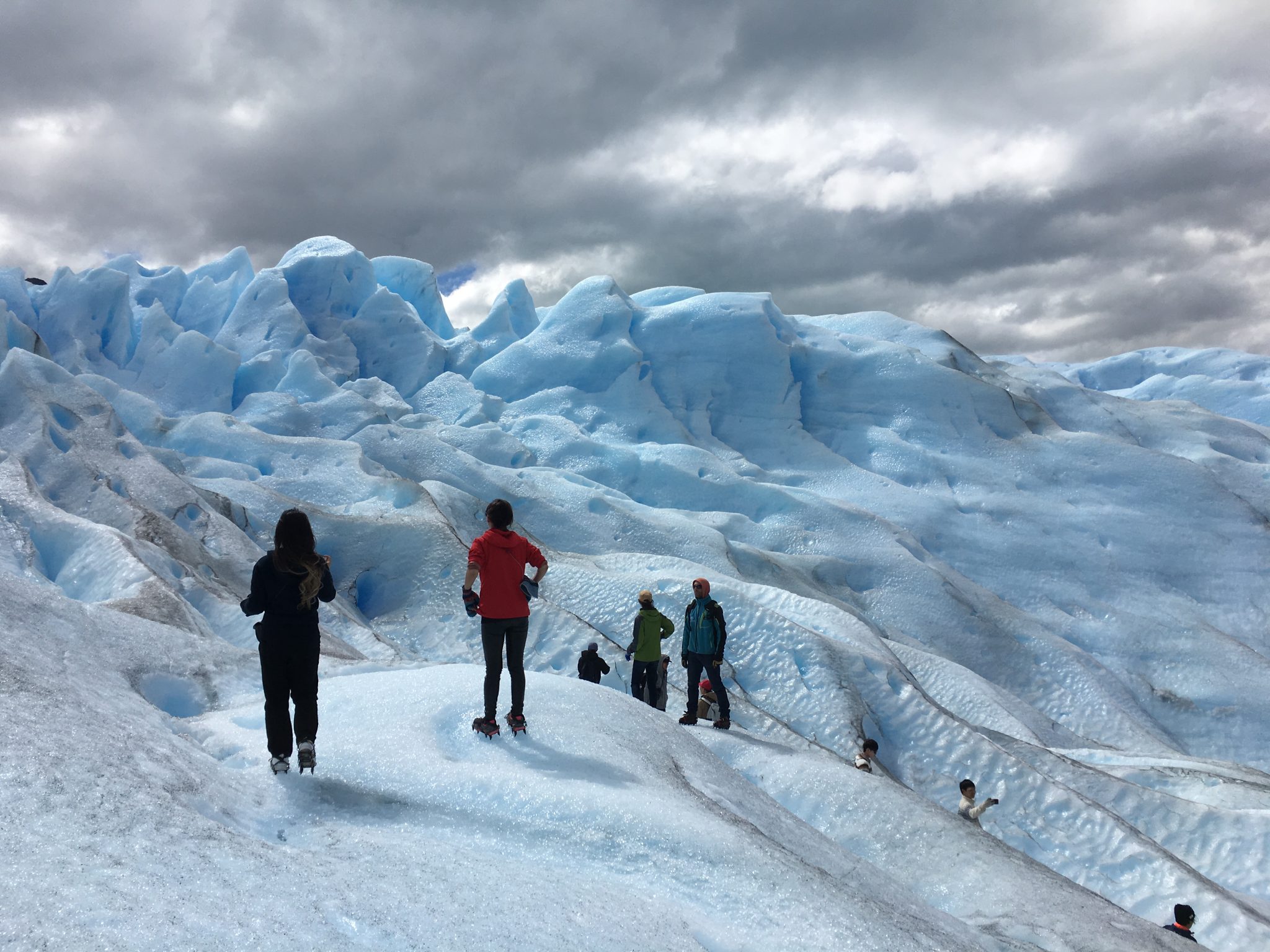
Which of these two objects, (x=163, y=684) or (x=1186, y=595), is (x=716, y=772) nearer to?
(x=163, y=684)

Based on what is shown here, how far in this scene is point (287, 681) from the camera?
446cm

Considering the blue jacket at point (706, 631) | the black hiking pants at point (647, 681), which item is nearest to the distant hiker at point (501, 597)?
the blue jacket at point (706, 631)

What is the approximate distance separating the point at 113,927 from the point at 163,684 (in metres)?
4.48

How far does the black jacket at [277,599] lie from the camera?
4309mm

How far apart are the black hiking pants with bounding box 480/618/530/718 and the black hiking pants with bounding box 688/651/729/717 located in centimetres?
323

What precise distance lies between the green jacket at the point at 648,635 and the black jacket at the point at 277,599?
4.40 meters

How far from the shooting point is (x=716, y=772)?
638cm

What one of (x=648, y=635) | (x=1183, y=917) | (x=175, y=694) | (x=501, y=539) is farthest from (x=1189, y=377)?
(x=175, y=694)

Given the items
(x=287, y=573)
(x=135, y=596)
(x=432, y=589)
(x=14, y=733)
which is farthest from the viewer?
(x=432, y=589)

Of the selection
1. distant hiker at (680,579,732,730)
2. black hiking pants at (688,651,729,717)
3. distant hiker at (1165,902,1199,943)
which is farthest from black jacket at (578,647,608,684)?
distant hiker at (1165,902,1199,943)

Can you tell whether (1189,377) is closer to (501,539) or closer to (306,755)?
(501,539)

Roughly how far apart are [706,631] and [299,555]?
487cm

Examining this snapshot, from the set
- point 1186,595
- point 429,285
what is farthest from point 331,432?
point 1186,595

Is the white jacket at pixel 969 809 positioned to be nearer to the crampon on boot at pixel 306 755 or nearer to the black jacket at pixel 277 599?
the crampon on boot at pixel 306 755
